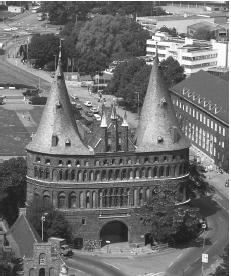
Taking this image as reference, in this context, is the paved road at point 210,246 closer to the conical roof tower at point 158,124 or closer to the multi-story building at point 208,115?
the conical roof tower at point 158,124

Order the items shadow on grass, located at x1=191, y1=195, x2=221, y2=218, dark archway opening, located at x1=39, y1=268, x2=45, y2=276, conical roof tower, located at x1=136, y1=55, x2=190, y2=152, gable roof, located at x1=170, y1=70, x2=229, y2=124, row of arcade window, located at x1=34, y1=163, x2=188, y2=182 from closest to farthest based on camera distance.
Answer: dark archway opening, located at x1=39, y1=268, x2=45, y2=276
row of arcade window, located at x1=34, y1=163, x2=188, y2=182
conical roof tower, located at x1=136, y1=55, x2=190, y2=152
shadow on grass, located at x1=191, y1=195, x2=221, y2=218
gable roof, located at x1=170, y1=70, x2=229, y2=124

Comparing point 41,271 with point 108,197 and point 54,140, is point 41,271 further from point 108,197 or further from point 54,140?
point 54,140

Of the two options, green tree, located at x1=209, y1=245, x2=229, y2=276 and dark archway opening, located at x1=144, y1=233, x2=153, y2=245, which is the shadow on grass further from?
green tree, located at x1=209, y1=245, x2=229, y2=276

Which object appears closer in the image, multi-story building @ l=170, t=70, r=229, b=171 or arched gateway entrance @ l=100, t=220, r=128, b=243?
arched gateway entrance @ l=100, t=220, r=128, b=243

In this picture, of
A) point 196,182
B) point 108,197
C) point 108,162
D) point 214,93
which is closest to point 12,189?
point 108,197

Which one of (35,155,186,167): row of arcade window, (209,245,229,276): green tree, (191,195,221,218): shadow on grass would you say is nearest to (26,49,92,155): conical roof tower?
(35,155,186,167): row of arcade window

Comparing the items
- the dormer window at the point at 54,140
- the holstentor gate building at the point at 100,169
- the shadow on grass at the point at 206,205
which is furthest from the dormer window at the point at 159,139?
the shadow on grass at the point at 206,205

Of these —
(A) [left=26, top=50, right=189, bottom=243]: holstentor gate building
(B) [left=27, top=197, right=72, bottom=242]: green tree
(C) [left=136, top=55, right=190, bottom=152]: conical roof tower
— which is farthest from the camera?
(C) [left=136, top=55, right=190, bottom=152]: conical roof tower
